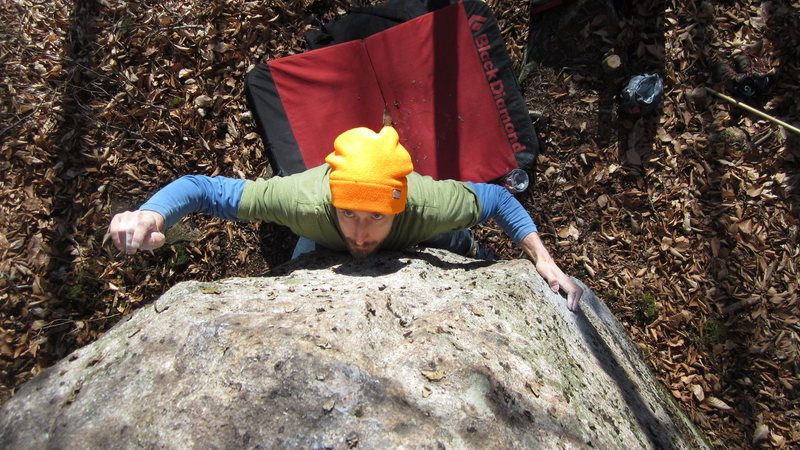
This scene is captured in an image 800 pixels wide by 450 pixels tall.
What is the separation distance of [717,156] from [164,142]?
4577 mm

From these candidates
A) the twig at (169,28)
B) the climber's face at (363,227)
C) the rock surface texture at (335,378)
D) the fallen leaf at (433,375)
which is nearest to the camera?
the rock surface texture at (335,378)

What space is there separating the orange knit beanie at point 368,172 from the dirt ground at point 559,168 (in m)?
2.11

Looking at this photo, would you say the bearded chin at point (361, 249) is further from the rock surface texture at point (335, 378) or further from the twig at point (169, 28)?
Answer: the twig at point (169, 28)

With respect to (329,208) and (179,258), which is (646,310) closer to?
(329,208)

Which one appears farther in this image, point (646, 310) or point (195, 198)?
point (646, 310)

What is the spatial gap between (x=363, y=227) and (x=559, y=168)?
8.09ft

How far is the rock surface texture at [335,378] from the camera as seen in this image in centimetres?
147

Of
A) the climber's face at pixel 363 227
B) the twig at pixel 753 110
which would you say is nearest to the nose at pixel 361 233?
the climber's face at pixel 363 227

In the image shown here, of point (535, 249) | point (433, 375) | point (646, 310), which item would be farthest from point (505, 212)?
point (646, 310)

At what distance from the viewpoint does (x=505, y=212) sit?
2760 mm

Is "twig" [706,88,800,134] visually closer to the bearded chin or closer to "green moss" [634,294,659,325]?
"green moss" [634,294,659,325]

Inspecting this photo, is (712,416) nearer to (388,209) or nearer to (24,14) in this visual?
(388,209)

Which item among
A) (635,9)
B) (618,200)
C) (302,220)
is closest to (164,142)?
(302,220)

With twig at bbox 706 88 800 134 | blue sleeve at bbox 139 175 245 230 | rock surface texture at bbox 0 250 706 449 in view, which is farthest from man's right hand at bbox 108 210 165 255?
twig at bbox 706 88 800 134
